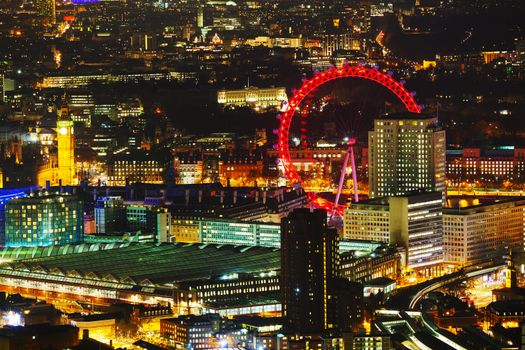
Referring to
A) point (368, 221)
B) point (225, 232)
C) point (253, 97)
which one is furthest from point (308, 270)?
point (253, 97)

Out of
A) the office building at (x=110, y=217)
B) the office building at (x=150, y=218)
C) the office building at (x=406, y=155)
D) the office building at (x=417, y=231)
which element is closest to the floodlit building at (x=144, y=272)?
the office building at (x=150, y=218)

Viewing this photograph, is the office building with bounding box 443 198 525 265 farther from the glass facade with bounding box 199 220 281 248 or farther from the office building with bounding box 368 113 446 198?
the glass facade with bounding box 199 220 281 248

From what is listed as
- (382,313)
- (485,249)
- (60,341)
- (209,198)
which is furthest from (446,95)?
(60,341)

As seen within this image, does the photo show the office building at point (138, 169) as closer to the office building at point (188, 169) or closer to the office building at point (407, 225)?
the office building at point (188, 169)

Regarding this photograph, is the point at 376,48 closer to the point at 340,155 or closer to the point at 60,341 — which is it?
the point at 340,155

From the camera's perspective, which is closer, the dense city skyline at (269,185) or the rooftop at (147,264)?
the dense city skyline at (269,185)

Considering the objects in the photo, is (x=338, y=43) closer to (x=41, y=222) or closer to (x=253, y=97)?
(x=253, y=97)
